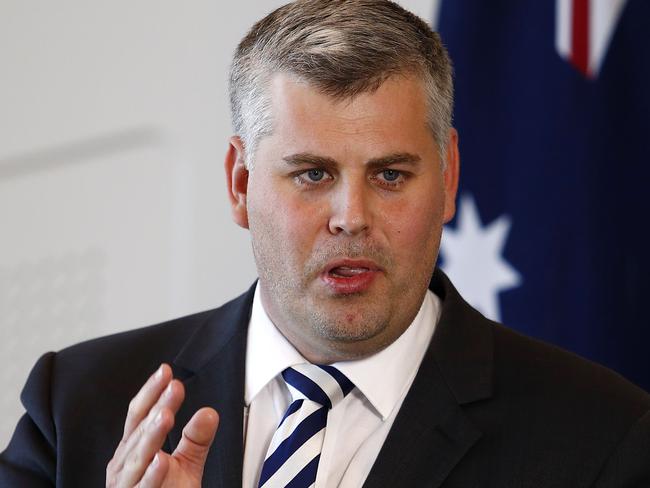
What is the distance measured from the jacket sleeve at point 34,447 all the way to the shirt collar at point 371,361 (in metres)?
0.33

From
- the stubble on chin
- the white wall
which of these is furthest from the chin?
the white wall

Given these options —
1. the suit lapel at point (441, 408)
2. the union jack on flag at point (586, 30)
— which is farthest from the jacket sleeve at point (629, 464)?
the union jack on flag at point (586, 30)

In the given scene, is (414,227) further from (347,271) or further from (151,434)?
(151,434)

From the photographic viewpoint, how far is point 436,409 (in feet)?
5.71

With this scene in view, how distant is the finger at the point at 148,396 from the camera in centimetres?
152

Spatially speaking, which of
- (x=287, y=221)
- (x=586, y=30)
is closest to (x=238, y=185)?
(x=287, y=221)

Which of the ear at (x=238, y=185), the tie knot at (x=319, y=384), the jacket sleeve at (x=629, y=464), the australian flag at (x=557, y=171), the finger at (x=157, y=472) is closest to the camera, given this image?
the finger at (x=157, y=472)

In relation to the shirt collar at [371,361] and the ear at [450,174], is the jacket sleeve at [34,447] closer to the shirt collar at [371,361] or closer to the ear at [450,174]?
the shirt collar at [371,361]

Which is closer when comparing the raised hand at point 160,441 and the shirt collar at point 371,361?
the raised hand at point 160,441

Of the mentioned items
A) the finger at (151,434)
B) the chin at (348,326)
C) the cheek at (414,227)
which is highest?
the cheek at (414,227)

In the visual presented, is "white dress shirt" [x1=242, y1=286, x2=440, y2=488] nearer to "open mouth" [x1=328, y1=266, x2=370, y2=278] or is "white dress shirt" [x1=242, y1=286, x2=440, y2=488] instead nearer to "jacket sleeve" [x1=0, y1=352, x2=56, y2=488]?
"open mouth" [x1=328, y1=266, x2=370, y2=278]

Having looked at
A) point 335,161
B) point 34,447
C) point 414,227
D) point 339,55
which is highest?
point 339,55

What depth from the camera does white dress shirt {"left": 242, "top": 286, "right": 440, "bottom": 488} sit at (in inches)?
68.4

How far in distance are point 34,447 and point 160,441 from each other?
453 mm
